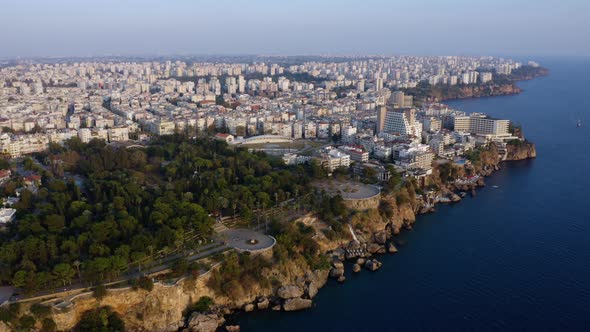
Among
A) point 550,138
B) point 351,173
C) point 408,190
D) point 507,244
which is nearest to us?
point 507,244

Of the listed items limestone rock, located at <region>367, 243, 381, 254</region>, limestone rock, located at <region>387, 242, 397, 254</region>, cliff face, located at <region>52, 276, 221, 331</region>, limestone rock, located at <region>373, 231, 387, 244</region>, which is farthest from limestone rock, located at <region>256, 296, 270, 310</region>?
limestone rock, located at <region>373, 231, 387, 244</region>

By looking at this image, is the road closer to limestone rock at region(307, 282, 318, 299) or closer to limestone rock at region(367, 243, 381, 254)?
limestone rock at region(307, 282, 318, 299)

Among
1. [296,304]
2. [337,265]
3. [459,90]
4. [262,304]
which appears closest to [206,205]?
[262,304]

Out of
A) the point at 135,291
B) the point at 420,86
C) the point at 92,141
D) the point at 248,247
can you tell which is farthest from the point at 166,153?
the point at 420,86

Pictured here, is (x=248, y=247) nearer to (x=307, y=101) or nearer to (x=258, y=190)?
(x=258, y=190)

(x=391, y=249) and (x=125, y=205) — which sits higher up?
(x=125, y=205)

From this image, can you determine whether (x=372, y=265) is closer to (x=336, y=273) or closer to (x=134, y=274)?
(x=336, y=273)
